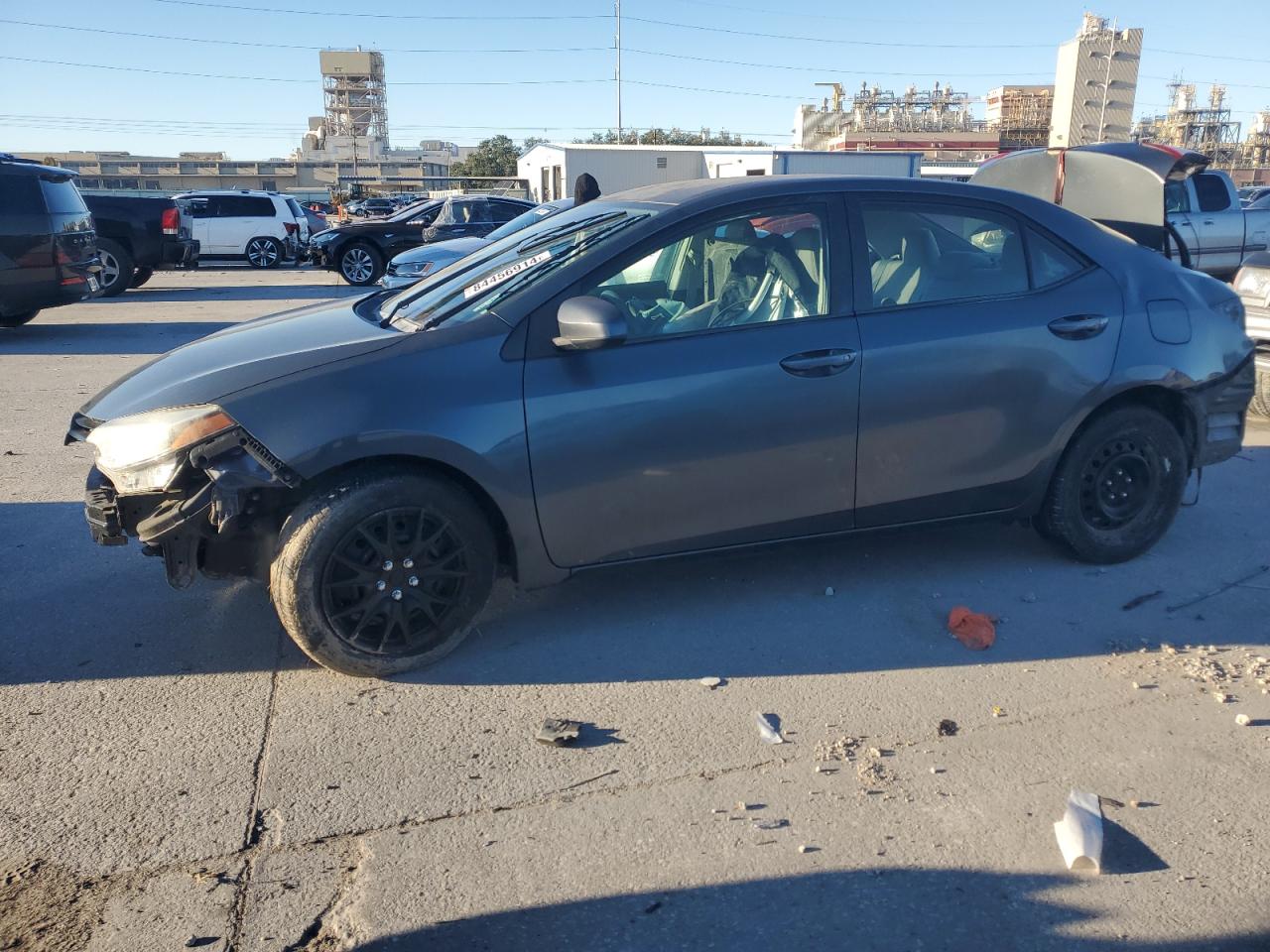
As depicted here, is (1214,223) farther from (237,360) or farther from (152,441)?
(152,441)

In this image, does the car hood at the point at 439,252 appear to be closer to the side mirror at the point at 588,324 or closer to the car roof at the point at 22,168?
the car roof at the point at 22,168

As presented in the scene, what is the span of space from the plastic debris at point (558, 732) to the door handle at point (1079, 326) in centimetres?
264

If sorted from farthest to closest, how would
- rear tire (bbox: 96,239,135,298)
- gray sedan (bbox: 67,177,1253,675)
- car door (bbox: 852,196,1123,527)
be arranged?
rear tire (bbox: 96,239,135,298)
car door (bbox: 852,196,1123,527)
gray sedan (bbox: 67,177,1253,675)

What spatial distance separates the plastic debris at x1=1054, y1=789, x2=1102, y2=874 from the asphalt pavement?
0.04m

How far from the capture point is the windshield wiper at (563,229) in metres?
4.44

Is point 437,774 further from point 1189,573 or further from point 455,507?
point 1189,573

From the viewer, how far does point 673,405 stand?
3.90 m

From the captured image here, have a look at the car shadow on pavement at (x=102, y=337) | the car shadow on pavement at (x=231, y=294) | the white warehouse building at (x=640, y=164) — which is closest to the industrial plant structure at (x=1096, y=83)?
the white warehouse building at (x=640, y=164)

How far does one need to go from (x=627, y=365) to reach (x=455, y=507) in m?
0.82

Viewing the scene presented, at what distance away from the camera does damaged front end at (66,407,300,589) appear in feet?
11.6

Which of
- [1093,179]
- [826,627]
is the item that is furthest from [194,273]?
[826,627]

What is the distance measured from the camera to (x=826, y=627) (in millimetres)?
4254

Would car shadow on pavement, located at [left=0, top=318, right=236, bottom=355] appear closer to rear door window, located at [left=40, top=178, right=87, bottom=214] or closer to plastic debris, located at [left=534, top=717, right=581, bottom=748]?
rear door window, located at [left=40, top=178, right=87, bottom=214]

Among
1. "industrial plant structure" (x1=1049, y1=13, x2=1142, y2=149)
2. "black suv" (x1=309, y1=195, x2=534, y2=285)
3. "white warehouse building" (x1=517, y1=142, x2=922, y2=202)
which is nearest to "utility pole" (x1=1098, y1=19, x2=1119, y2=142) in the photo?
"industrial plant structure" (x1=1049, y1=13, x2=1142, y2=149)
